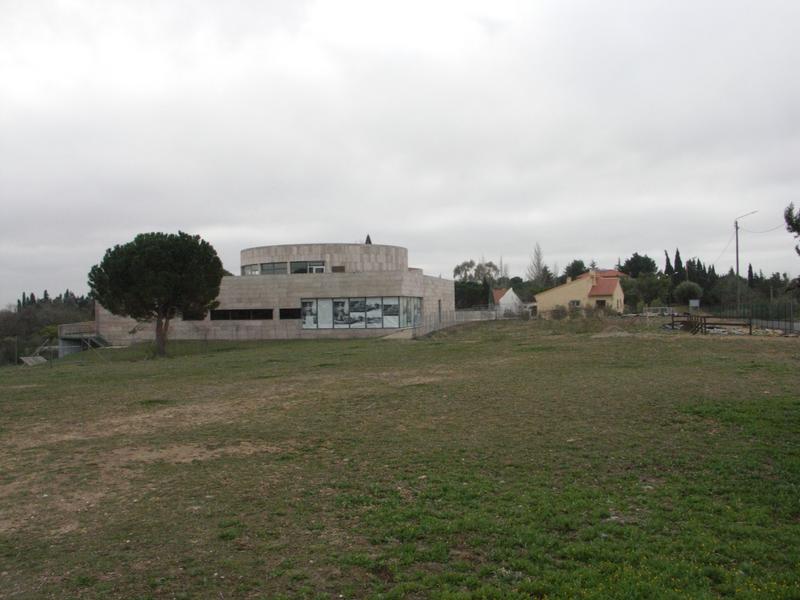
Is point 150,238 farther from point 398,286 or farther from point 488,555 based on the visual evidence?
point 488,555

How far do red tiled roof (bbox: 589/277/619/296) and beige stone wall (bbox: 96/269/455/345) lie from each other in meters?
34.3

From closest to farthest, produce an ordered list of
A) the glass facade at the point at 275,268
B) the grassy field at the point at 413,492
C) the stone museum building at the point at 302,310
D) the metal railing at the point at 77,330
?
the grassy field at the point at 413,492, the stone museum building at the point at 302,310, the metal railing at the point at 77,330, the glass facade at the point at 275,268

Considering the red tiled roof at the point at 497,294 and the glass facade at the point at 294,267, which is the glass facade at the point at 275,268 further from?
the red tiled roof at the point at 497,294

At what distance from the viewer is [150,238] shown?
124ft

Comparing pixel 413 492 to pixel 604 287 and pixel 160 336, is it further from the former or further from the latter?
pixel 604 287

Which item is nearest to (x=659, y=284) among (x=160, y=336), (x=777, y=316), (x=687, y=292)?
(x=687, y=292)

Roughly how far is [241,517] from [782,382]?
15.1 meters

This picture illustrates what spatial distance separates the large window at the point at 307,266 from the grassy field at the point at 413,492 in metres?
40.1

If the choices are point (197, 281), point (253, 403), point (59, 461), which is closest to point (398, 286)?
point (197, 281)

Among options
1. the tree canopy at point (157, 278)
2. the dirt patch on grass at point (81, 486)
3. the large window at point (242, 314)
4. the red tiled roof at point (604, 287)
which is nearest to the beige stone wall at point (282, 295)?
the large window at point (242, 314)

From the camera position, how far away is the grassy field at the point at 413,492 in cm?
534

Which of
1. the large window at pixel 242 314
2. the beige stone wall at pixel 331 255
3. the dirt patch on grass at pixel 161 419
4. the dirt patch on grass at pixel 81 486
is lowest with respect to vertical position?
the dirt patch on grass at pixel 81 486

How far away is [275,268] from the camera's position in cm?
5812

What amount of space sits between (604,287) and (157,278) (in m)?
59.8
